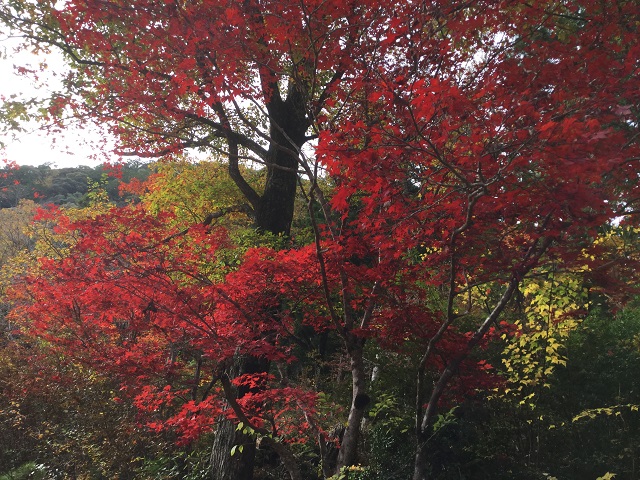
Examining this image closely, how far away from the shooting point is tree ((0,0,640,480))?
3039 mm

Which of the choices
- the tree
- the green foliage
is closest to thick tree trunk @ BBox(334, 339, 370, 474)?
the tree

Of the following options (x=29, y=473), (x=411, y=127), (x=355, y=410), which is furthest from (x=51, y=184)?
(x=411, y=127)

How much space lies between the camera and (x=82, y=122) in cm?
673

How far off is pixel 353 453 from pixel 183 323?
2327mm

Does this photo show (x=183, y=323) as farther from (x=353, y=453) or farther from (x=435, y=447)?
(x=435, y=447)

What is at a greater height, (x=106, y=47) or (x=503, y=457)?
(x=106, y=47)

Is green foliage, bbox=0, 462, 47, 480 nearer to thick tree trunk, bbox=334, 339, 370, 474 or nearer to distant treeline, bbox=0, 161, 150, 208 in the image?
thick tree trunk, bbox=334, 339, 370, 474

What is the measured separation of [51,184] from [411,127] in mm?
45516

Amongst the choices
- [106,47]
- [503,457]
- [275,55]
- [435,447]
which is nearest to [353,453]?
[435,447]

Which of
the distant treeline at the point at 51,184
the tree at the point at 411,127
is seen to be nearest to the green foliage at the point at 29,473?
the tree at the point at 411,127

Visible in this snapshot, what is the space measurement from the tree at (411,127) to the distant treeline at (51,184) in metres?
33.4

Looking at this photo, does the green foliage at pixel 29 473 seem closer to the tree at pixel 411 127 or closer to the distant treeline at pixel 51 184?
the tree at pixel 411 127

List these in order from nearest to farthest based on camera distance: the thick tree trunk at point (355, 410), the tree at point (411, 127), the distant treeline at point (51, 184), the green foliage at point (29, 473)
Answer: the tree at point (411, 127), the thick tree trunk at point (355, 410), the green foliage at point (29, 473), the distant treeline at point (51, 184)

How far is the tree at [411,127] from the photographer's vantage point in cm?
304
